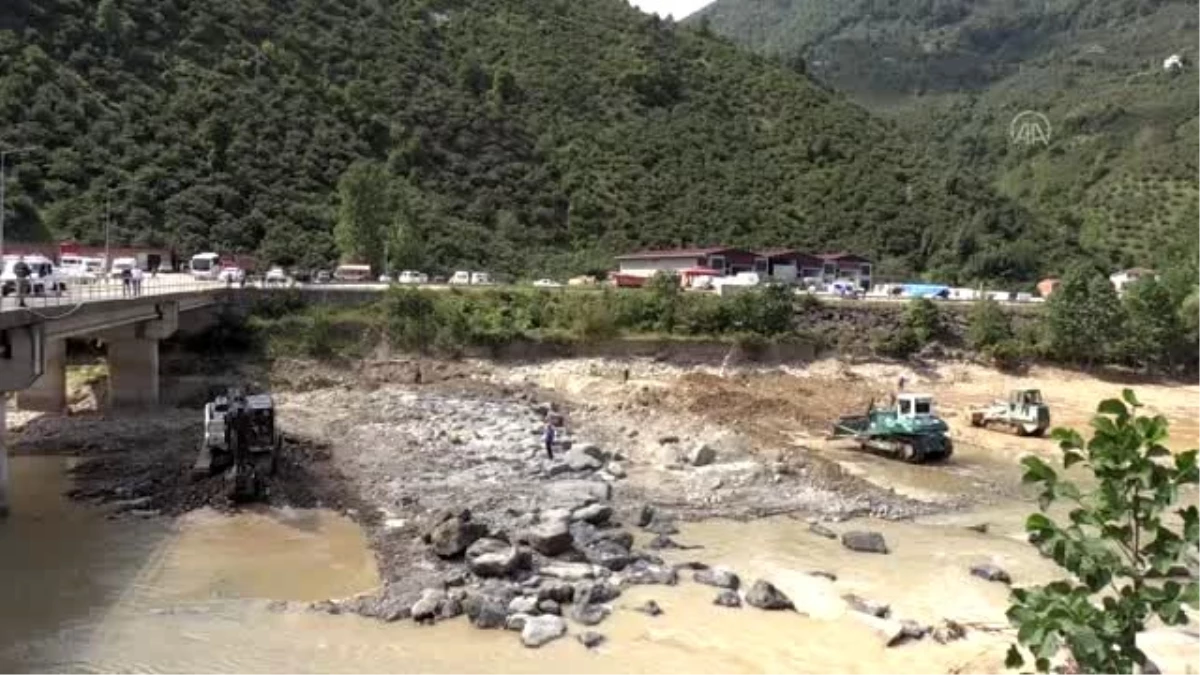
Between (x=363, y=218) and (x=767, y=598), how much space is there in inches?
2628

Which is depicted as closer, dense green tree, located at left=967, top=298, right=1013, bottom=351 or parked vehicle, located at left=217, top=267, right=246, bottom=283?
A: parked vehicle, located at left=217, top=267, right=246, bottom=283

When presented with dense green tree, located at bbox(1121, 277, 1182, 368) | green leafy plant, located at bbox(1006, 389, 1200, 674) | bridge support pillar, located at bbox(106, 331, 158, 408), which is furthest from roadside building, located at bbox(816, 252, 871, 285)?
green leafy plant, located at bbox(1006, 389, 1200, 674)

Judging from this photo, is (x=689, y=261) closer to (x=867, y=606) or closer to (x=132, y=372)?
(x=132, y=372)

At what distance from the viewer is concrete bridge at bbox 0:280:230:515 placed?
2927cm

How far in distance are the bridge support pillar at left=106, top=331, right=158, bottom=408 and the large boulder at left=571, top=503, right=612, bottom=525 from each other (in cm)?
2642

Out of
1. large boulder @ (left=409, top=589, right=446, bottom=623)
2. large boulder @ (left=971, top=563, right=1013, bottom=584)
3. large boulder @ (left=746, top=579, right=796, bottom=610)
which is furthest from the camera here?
large boulder @ (left=971, top=563, right=1013, bottom=584)

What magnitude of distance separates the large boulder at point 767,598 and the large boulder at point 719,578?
82 centimetres

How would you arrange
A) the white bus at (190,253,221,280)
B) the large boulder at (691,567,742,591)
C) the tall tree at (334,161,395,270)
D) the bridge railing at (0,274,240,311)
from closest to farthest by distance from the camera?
1. the large boulder at (691,567,742,591)
2. the bridge railing at (0,274,240,311)
3. the white bus at (190,253,221,280)
4. the tall tree at (334,161,395,270)

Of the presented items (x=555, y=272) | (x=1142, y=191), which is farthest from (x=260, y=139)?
(x=1142, y=191)

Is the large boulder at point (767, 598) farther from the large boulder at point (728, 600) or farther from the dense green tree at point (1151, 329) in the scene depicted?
the dense green tree at point (1151, 329)

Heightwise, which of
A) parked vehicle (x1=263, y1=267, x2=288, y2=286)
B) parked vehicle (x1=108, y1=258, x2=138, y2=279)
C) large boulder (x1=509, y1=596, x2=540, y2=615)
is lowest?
large boulder (x1=509, y1=596, x2=540, y2=615)

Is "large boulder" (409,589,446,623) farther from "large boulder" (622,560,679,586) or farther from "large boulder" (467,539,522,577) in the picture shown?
"large boulder" (622,560,679,586)

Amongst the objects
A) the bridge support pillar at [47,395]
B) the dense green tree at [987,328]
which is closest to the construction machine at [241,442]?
the bridge support pillar at [47,395]

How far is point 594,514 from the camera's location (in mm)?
27766
